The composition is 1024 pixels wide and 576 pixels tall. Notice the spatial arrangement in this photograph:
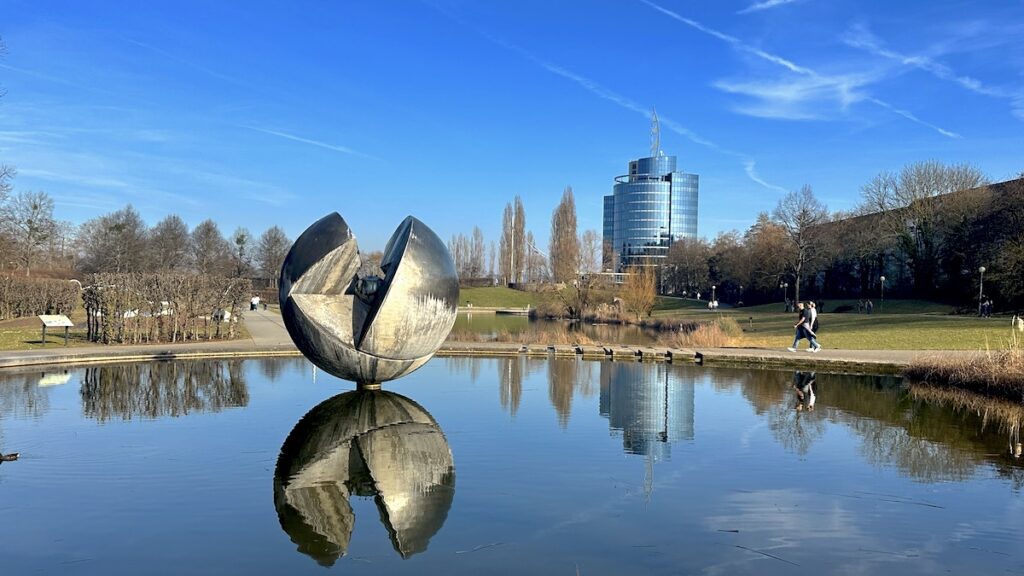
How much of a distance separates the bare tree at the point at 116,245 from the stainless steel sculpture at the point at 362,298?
51406 millimetres

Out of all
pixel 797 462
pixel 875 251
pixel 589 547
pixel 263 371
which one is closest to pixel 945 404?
pixel 797 462

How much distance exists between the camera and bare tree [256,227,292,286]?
2908 inches

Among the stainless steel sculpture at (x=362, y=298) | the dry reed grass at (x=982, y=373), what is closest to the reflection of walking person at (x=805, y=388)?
the dry reed grass at (x=982, y=373)

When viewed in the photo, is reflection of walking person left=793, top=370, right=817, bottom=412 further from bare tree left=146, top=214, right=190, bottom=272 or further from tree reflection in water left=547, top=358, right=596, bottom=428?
bare tree left=146, top=214, right=190, bottom=272

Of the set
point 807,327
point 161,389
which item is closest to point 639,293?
point 807,327

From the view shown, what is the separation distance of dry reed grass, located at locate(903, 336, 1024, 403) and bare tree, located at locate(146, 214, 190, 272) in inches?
2416

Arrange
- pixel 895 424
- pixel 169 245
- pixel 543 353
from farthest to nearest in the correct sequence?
pixel 169 245
pixel 543 353
pixel 895 424

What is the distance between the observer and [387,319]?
11.3 m

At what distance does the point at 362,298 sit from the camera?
38.8 feet

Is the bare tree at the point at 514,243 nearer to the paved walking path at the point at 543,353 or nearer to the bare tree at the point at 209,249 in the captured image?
the bare tree at the point at 209,249

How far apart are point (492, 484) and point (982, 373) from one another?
1325 centimetres

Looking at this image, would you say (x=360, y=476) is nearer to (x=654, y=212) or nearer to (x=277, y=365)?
(x=277, y=365)

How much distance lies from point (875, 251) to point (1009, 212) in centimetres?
1590

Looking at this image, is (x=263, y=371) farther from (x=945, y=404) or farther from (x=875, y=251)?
(x=875, y=251)
